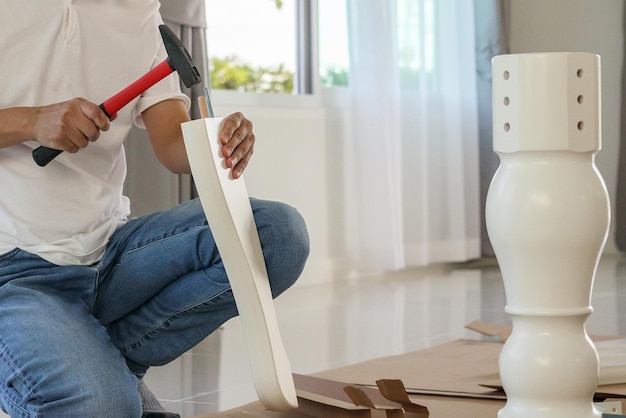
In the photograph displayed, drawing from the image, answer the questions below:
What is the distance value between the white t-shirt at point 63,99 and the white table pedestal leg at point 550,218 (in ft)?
2.76

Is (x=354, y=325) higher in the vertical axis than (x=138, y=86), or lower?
lower

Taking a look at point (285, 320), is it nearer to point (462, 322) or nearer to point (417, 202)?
point (462, 322)

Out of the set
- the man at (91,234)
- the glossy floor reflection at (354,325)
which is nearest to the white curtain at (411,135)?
the glossy floor reflection at (354,325)

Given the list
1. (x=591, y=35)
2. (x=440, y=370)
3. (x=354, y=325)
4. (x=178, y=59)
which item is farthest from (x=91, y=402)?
(x=591, y=35)

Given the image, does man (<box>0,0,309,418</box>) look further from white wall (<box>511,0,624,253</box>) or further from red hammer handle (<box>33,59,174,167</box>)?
white wall (<box>511,0,624,253</box>)

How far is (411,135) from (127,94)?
3.47 metres

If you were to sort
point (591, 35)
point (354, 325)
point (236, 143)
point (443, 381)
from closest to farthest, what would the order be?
1. point (236, 143)
2. point (443, 381)
3. point (354, 325)
4. point (591, 35)

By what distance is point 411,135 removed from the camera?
478 centimetres

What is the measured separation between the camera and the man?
1365mm

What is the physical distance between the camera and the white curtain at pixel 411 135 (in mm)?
4457

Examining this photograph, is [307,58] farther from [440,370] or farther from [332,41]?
[440,370]

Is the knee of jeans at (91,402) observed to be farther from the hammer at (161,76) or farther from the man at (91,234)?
the hammer at (161,76)

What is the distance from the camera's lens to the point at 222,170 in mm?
1234

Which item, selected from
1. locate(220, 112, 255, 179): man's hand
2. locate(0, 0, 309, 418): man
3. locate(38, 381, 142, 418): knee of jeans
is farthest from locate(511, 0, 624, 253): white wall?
locate(38, 381, 142, 418): knee of jeans
